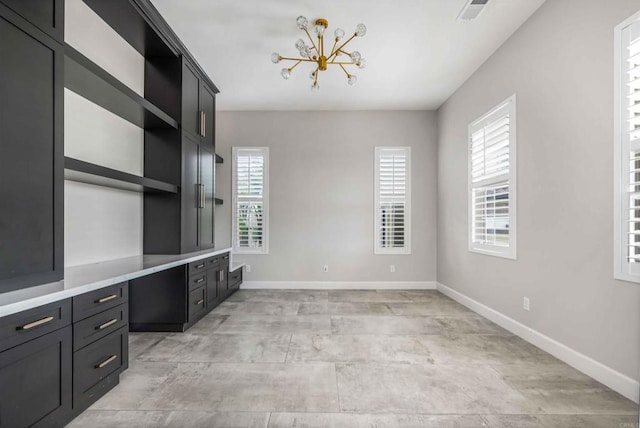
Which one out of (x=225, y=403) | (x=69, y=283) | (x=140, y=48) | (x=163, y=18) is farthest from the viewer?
(x=140, y=48)

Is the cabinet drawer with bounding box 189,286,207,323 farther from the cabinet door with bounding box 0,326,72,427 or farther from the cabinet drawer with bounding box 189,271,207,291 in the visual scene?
the cabinet door with bounding box 0,326,72,427

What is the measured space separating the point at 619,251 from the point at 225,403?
2837mm

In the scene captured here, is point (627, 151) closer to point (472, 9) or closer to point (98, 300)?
point (472, 9)

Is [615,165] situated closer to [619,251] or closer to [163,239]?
[619,251]

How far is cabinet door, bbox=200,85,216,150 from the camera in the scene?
4184 millimetres

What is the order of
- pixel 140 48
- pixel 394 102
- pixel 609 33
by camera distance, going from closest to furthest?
1. pixel 609 33
2. pixel 140 48
3. pixel 394 102

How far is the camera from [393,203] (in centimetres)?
560

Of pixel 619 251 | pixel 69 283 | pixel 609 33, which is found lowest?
pixel 69 283

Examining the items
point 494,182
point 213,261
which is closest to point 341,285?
point 213,261

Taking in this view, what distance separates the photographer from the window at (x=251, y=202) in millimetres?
5602

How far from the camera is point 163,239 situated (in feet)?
11.6

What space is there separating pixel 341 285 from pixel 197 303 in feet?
8.68

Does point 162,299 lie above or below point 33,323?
below

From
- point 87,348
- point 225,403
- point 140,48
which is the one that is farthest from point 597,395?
point 140,48
